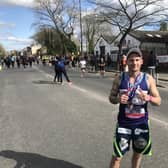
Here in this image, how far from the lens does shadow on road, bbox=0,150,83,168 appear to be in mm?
5468

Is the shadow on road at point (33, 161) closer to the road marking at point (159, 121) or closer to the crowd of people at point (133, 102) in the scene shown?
the crowd of people at point (133, 102)

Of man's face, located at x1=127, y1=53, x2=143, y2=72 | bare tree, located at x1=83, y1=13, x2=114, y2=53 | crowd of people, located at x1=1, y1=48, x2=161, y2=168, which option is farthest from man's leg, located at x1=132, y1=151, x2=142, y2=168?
bare tree, located at x1=83, y1=13, x2=114, y2=53

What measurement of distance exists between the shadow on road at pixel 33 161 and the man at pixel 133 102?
55.0 inches

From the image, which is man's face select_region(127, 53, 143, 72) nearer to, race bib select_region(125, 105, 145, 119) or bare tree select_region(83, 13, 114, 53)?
race bib select_region(125, 105, 145, 119)

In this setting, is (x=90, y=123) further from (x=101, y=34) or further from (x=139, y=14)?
(x=101, y=34)

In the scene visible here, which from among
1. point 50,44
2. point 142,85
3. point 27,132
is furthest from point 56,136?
point 50,44

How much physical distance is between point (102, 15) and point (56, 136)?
32703mm

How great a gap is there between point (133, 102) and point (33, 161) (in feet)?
→ 7.29

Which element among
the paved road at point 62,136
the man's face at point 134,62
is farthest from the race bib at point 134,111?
the paved road at point 62,136

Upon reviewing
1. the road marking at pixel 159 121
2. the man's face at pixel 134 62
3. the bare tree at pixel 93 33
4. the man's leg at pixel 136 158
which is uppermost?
the bare tree at pixel 93 33

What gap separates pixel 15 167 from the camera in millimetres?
5434

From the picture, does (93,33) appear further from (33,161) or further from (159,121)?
(33,161)

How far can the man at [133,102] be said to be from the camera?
4.13 meters

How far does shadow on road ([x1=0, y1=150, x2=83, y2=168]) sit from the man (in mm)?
1396
